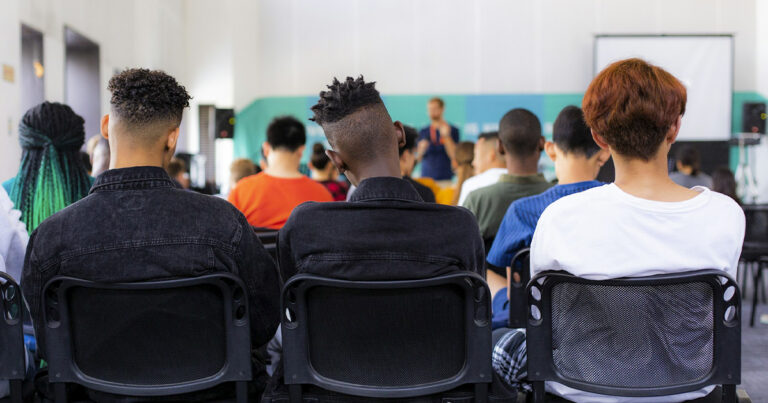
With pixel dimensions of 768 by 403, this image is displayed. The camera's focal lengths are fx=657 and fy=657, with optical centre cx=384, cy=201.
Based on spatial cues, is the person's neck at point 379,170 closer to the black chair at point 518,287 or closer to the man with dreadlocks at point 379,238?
the man with dreadlocks at point 379,238

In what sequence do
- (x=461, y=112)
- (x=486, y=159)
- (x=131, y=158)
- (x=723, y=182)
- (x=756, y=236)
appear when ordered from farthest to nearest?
(x=461, y=112) → (x=723, y=182) → (x=756, y=236) → (x=486, y=159) → (x=131, y=158)

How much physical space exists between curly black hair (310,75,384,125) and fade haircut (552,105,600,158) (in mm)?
865

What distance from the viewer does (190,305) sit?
132cm

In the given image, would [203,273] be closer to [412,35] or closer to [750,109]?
[412,35]

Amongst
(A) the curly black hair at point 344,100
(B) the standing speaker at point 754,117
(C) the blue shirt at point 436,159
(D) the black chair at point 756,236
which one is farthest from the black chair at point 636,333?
(B) the standing speaker at point 754,117

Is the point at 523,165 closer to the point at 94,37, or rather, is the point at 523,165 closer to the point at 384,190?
the point at 384,190

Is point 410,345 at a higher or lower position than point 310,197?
lower

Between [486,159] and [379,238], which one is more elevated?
[486,159]

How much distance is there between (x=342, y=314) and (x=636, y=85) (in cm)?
76

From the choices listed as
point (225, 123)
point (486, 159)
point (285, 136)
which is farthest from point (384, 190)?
point (225, 123)

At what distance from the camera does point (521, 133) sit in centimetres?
273

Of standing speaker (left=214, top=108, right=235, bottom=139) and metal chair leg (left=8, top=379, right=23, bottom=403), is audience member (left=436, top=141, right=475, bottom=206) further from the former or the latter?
standing speaker (left=214, top=108, right=235, bottom=139)

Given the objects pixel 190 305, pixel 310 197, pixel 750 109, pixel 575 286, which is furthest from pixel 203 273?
pixel 750 109

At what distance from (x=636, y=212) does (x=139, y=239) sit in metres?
1.01
